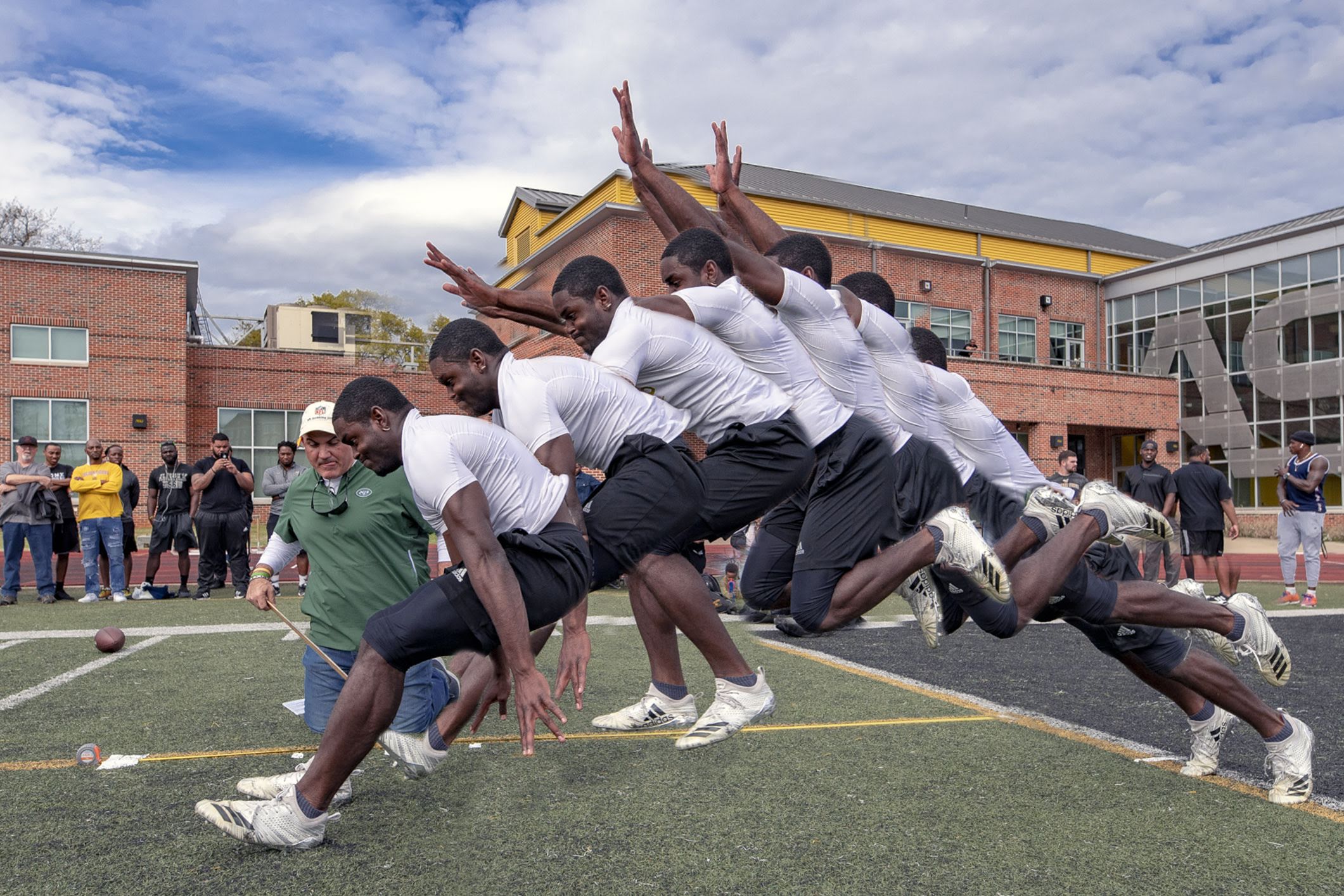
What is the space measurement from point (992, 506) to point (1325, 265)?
28.1 m

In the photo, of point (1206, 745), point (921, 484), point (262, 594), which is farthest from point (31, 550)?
point (1206, 745)

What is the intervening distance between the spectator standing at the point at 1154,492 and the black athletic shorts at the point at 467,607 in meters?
10.1

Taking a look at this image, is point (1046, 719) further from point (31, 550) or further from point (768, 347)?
point (31, 550)

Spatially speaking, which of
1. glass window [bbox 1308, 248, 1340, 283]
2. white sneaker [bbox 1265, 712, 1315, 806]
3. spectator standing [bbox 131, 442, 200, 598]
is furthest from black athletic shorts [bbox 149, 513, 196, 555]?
glass window [bbox 1308, 248, 1340, 283]

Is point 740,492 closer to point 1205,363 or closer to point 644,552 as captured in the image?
point 644,552

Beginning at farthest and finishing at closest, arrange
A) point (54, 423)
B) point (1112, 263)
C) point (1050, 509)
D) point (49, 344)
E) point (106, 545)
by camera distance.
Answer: point (1112, 263), point (49, 344), point (54, 423), point (106, 545), point (1050, 509)

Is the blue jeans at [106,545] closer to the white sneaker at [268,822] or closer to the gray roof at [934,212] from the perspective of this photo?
the white sneaker at [268,822]

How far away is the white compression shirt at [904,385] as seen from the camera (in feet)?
16.7

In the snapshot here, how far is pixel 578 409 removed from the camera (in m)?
3.97

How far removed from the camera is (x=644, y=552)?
407 cm

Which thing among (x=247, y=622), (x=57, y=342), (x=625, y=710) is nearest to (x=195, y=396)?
(x=57, y=342)

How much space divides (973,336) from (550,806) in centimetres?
3092

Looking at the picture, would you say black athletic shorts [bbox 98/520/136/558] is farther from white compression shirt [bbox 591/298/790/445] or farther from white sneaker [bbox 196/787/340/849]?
white compression shirt [bbox 591/298/790/445]

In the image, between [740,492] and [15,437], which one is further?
[15,437]
